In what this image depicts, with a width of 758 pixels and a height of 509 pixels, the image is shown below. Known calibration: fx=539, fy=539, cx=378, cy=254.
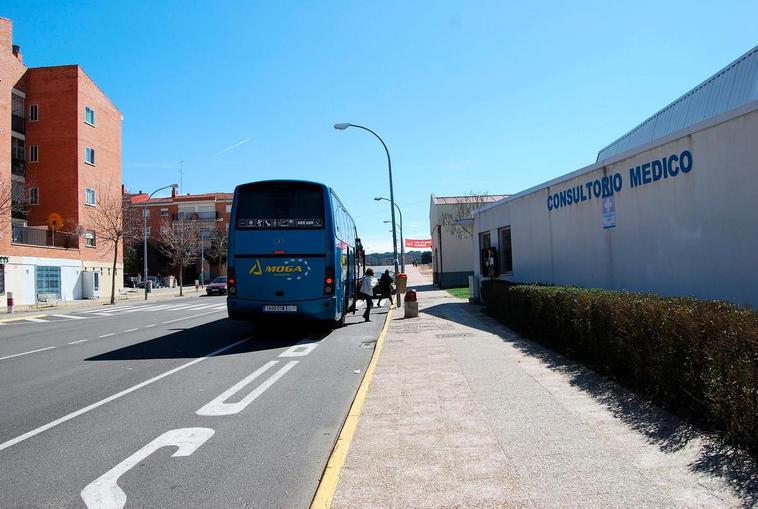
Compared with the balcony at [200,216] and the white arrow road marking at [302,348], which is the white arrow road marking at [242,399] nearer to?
the white arrow road marking at [302,348]

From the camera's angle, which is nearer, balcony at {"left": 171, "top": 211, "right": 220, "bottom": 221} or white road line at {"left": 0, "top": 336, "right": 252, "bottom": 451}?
white road line at {"left": 0, "top": 336, "right": 252, "bottom": 451}

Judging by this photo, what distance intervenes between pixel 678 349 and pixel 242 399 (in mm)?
5142

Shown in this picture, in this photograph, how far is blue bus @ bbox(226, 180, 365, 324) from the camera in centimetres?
1260

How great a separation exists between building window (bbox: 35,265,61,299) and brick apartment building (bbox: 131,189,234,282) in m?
36.2

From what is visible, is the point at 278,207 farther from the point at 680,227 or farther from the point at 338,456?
the point at 338,456

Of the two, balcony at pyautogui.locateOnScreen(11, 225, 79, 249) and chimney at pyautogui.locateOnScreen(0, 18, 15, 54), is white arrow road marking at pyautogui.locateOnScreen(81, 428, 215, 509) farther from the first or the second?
chimney at pyautogui.locateOnScreen(0, 18, 15, 54)

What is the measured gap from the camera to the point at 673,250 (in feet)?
33.2

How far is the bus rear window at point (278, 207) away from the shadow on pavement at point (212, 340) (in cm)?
284

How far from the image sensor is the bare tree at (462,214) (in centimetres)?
4075

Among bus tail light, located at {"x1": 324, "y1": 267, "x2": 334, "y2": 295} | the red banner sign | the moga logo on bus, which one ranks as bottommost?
bus tail light, located at {"x1": 324, "y1": 267, "x2": 334, "y2": 295}

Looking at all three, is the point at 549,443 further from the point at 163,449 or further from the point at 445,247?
the point at 445,247

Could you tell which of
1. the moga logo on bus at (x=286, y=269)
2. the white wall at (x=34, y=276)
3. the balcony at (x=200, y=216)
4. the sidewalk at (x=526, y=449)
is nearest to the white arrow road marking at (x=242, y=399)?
the sidewalk at (x=526, y=449)

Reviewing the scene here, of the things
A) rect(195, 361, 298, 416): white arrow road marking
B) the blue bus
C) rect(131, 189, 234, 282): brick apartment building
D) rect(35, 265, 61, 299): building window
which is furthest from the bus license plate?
rect(131, 189, 234, 282): brick apartment building

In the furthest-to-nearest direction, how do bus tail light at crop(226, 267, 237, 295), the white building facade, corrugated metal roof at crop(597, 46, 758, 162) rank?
1. corrugated metal roof at crop(597, 46, 758, 162)
2. bus tail light at crop(226, 267, 237, 295)
3. the white building facade
